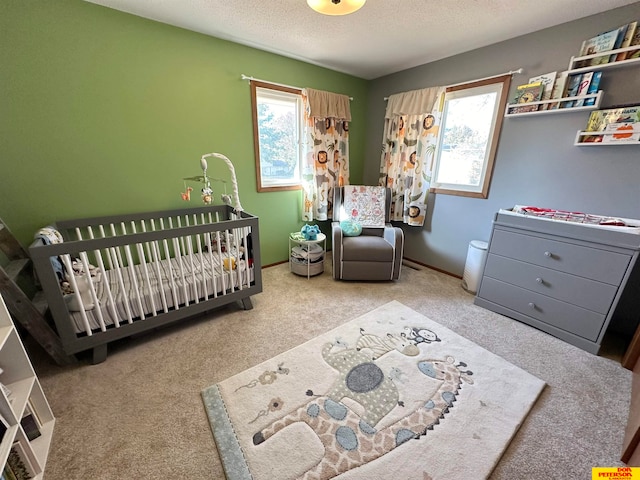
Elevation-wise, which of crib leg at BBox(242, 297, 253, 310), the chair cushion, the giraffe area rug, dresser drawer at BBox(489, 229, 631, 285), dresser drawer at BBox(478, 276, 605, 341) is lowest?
the giraffe area rug

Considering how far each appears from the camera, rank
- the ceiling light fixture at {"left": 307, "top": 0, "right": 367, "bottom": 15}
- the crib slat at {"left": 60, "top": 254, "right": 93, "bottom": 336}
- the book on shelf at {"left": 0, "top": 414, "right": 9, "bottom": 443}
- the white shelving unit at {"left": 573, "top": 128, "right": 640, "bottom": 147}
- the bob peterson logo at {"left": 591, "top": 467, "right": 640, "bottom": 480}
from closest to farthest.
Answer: the book on shelf at {"left": 0, "top": 414, "right": 9, "bottom": 443}
the bob peterson logo at {"left": 591, "top": 467, "right": 640, "bottom": 480}
the ceiling light fixture at {"left": 307, "top": 0, "right": 367, "bottom": 15}
the crib slat at {"left": 60, "top": 254, "right": 93, "bottom": 336}
the white shelving unit at {"left": 573, "top": 128, "right": 640, "bottom": 147}

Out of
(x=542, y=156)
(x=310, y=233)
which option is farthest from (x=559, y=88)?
(x=310, y=233)

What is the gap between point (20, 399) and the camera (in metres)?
1.11

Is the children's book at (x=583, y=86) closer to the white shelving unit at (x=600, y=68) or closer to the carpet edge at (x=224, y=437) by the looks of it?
the white shelving unit at (x=600, y=68)

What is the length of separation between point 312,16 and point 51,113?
82.1 inches

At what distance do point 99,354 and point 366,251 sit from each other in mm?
2341

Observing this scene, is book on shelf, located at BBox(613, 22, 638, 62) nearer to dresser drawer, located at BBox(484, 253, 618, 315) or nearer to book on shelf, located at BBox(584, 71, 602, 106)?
book on shelf, located at BBox(584, 71, 602, 106)

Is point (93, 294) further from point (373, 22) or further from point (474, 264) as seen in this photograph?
point (474, 264)

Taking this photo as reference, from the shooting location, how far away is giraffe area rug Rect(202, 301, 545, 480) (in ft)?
3.75

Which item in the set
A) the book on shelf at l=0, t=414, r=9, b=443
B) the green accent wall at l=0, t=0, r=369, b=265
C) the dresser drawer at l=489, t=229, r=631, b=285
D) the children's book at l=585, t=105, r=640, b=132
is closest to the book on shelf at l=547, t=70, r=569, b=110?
the children's book at l=585, t=105, r=640, b=132

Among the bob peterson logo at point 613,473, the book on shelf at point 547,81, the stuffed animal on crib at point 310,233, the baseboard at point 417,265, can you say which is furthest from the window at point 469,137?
the bob peterson logo at point 613,473

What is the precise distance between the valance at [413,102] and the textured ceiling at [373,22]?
360mm

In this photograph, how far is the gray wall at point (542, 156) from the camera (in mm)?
1875

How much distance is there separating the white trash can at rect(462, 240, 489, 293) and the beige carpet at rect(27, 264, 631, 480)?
18 centimetres
